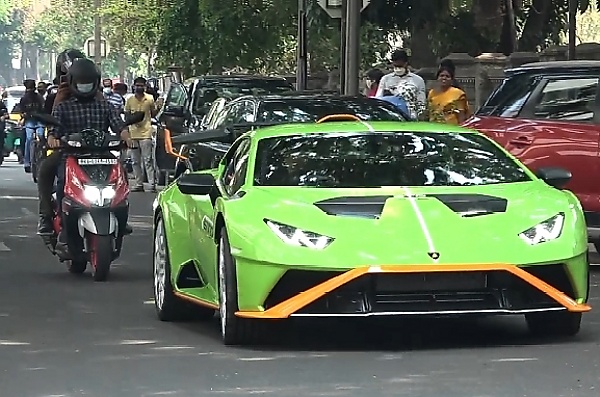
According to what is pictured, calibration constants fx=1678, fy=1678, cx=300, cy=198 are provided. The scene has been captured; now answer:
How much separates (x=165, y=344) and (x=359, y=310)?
1.41m

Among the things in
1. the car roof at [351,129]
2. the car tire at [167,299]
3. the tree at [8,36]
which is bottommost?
the tree at [8,36]

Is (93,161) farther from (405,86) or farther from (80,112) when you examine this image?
(405,86)

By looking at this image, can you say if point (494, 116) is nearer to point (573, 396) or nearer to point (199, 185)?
point (199, 185)

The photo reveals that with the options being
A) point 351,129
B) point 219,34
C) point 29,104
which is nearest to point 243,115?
point 351,129

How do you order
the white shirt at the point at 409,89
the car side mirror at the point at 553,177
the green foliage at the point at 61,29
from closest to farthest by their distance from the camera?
the car side mirror at the point at 553,177
the white shirt at the point at 409,89
the green foliage at the point at 61,29

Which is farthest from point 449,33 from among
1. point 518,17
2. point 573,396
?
point 573,396

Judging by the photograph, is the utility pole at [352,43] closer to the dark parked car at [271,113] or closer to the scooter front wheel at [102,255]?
the dark parked car at [271,113]

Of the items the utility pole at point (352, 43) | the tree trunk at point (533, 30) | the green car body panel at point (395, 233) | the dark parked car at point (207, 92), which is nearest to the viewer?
the green car body panel at point (395, 233)

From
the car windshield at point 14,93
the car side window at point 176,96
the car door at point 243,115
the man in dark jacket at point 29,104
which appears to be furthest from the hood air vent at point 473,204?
the car windshield at point 14,93

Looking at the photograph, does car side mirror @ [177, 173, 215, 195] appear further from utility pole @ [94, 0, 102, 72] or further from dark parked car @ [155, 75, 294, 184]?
utility pole @ [94, 0, 102, 72]

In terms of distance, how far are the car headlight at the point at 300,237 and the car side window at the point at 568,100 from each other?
209 inches

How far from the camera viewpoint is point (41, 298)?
484 inches

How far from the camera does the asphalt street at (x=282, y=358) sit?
317 inches

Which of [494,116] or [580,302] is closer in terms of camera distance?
[580,302]
